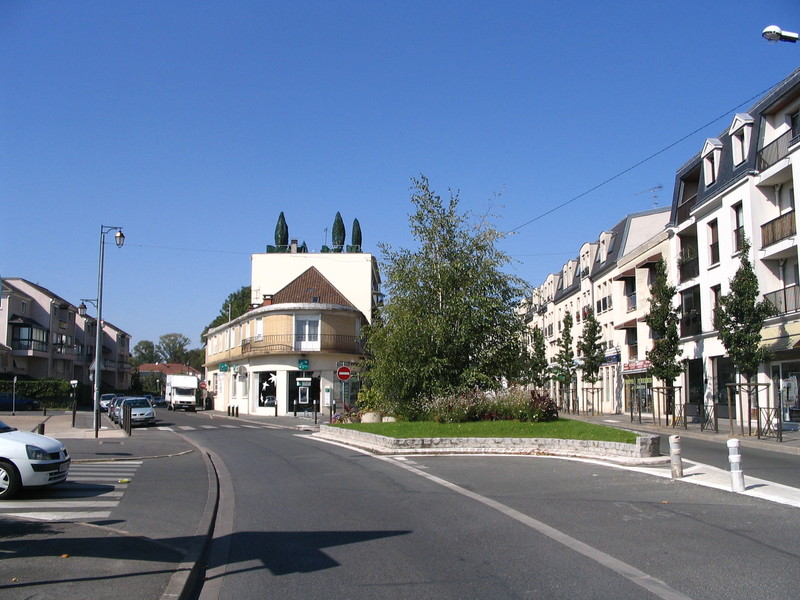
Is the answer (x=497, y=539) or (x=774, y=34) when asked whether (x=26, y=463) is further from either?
(x=774, y=34)

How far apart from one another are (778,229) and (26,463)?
2758cm

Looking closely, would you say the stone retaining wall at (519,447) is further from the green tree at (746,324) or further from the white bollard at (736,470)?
the green tree at (746,324)

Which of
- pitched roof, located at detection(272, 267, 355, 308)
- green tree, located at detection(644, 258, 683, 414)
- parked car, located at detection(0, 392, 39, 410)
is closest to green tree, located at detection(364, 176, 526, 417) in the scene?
green tree, located at detection(644, 258, 683, 414)

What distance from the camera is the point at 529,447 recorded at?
62.8 ft

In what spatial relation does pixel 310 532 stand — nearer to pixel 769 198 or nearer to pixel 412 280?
pixel 412 280

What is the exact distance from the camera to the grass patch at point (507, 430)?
19.1 metres

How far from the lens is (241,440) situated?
26031 mm

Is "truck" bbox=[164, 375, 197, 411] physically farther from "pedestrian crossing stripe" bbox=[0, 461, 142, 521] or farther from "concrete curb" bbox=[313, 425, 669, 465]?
"pedestrian crossing stripe" bbox=[0, 461, 142, 521]

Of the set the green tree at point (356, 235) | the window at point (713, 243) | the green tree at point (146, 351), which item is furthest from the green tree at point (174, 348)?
the window at point (713, 243)

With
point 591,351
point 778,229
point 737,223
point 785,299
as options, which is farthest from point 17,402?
point 778,229

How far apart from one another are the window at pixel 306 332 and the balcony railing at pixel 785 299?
30.3m

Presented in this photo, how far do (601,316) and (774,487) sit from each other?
42.2 meters

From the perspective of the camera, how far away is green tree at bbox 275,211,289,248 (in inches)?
2803

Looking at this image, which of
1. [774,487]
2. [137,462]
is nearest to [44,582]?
[774,487]
